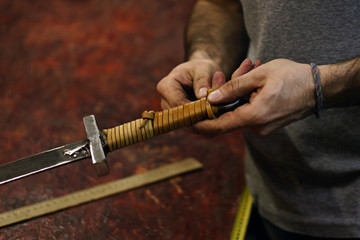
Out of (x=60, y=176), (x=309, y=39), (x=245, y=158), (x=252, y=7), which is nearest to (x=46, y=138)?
(x=60, y=176)

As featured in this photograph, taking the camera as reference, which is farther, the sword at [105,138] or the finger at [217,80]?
the finger at [217,80]

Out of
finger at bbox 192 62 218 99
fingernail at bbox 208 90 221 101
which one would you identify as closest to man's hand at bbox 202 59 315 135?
fingernail at bbox 208 90 221 101

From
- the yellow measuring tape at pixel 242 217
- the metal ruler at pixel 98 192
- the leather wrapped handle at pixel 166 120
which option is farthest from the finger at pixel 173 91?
the yellow measuring tape at pixel 242 217

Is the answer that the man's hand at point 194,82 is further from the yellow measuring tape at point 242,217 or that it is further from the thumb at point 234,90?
the yellow measuring tape at point 242,217

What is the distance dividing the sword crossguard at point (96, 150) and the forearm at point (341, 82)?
1.82 ft

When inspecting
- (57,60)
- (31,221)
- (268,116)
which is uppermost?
(57,60)

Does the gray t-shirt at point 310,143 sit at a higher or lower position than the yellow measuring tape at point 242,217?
higher

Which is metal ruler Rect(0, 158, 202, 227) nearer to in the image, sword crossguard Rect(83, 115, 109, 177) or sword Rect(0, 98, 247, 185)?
sword Rect(0, 98, 247, 185)

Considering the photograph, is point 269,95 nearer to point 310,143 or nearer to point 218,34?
point 310,143

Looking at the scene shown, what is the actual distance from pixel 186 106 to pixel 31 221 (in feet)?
1.75

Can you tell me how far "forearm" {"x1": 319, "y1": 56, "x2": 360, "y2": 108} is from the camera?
893 millimetres

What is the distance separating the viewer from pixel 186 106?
36.3 inches

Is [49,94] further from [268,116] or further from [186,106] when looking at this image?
[268,116]

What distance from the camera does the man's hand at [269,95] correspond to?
2.78 feet
